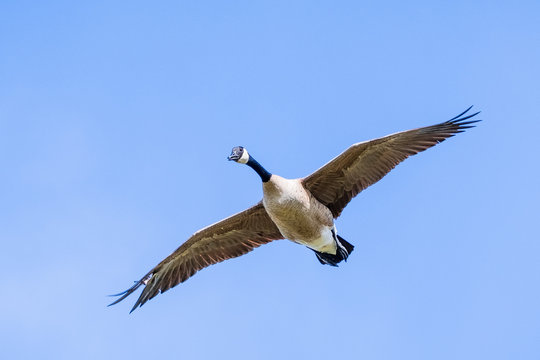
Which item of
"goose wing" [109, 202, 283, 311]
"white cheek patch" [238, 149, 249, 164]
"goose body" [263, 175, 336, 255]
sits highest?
"white cheek patch" [238, 149, 249, 164]

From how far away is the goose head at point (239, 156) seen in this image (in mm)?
14781

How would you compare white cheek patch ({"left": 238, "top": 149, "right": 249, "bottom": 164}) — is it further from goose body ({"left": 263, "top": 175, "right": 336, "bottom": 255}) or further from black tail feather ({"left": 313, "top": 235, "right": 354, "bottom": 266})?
black tail feather ({"left": 313, "top": 235, "right": 354, "bottom": 266})

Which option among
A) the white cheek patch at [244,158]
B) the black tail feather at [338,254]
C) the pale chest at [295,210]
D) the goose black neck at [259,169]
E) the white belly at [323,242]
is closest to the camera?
the pale chest at [295,210]

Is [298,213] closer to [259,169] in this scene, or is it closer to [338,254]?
[259,169]

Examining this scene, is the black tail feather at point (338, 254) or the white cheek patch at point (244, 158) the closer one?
the white cheek patch at point (244, 158)

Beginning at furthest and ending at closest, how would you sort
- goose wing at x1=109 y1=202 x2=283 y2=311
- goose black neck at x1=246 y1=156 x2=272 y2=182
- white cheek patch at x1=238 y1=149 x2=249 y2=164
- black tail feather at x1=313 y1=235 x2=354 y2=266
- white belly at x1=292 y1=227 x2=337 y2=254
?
goose wing at x1=109 y1=202 x2=283 y2=311
black tail feather at x1=313 y1=235 x2=354 y2=266
white belly at x1=292 y1=227 x2=337 y2=254
white cheek patch at x1=238 y1=149 x2=249 y2=164
goose black neck at x1=246 y1=156 x2=272 y2=182

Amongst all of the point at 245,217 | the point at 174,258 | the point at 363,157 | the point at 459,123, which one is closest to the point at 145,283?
the point at 174,258

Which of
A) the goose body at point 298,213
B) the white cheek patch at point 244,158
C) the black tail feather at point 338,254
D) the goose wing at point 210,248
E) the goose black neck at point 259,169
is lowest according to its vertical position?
the black tail feather at point 338,254

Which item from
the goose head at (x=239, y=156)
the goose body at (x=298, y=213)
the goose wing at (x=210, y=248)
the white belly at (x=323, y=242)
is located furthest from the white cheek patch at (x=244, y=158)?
the white belly at (x=323, y=242)

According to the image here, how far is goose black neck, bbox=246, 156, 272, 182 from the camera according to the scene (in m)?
14.5

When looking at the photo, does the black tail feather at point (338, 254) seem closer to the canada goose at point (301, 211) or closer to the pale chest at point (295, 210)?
the canada goose at point (301, 211)

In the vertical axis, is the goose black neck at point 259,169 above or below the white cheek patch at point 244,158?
below

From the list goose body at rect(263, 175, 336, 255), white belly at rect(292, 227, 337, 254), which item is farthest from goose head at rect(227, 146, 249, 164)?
white belly at rect(292, 227, 337, 254)

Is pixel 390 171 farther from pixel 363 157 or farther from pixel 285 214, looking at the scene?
pixel 285 214
